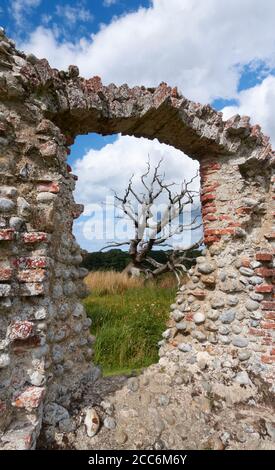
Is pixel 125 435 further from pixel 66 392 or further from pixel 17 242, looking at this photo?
pixel 17 242

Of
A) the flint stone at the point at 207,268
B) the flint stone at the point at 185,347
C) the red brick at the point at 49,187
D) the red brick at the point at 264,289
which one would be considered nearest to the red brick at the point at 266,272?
the red brick at the point at 264,289

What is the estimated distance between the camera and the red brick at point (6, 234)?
2412 mm

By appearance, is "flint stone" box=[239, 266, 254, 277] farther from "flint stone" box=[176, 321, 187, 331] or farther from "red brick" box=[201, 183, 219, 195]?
"red brick" box=[201, 183, 219, 195]

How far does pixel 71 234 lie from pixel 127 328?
11.6 feet

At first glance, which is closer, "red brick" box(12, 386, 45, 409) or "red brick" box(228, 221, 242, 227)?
"red brick" box(12, 386, 45, 409)

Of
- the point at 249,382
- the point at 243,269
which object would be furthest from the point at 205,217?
the point at 249,382

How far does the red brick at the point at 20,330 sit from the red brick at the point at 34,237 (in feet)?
1.95

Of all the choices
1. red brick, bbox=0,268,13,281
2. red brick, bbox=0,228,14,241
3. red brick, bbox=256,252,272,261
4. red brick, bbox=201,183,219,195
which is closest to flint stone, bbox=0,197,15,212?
red brick, bbox=0,228,14,241

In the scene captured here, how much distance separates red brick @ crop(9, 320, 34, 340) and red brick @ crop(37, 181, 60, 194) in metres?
1.04

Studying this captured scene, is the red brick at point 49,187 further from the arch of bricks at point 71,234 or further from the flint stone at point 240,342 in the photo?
the flint stone at point 240,342

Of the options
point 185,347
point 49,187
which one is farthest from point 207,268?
point 49,187

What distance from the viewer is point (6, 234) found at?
2.43 meters

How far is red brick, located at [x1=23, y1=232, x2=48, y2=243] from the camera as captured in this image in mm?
2553
